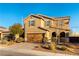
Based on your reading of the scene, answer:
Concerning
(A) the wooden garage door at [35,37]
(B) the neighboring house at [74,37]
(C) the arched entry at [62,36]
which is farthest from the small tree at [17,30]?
(B) the neighboring house at [74,37]

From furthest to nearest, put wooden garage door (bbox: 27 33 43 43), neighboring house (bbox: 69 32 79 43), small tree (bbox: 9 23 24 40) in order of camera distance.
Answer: wooden garage door (bbox: 27 33 43 43), small tree (bbox: 9 23 24 40), neighboring house (bbox: 69 32 79 43)

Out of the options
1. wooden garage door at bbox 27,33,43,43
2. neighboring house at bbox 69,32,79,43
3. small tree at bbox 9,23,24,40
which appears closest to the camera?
neighboring house at bbox 69,32,79,43

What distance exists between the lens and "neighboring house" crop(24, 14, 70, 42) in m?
18.5

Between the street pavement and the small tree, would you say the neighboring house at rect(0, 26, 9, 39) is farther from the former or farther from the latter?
the street pavement

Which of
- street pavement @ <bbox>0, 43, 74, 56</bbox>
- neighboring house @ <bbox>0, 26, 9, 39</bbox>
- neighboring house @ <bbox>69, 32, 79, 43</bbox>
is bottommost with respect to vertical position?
street pavement @ <bbox>0, 43, 74, 56</bbox>

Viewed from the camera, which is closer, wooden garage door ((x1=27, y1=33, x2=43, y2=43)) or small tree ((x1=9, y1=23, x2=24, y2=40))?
small tree ((x1=9, y1=23, x2=24, y2=40))

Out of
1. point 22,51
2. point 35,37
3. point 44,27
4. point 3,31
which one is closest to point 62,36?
point 44,27

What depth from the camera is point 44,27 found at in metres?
18.7

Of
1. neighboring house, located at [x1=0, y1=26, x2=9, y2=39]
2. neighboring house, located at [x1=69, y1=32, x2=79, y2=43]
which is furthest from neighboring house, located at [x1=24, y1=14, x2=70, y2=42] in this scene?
neighboring house, located at [x1=0, y1=26, x2=9, y2=39]

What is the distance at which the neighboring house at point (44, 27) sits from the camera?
1853cm

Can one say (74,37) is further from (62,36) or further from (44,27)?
(44,27)

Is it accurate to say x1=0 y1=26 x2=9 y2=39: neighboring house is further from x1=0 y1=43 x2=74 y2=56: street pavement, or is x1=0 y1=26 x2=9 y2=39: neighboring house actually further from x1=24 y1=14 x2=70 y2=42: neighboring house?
x1=24 y1=14 x2=70 y2=42: neighboring house

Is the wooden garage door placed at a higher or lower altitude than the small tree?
lower

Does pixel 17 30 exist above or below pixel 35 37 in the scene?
above
